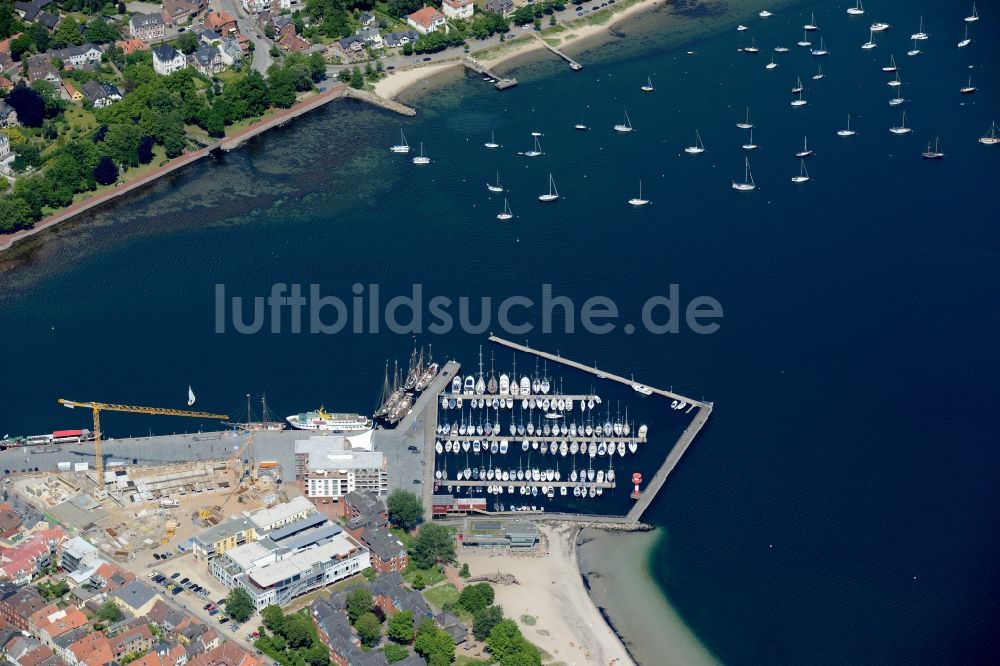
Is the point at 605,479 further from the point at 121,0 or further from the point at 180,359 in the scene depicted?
the point at 121,0

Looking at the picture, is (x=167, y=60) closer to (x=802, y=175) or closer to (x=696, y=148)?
(x=696, y=148)

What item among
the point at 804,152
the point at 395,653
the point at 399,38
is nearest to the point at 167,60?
the point at 399,38

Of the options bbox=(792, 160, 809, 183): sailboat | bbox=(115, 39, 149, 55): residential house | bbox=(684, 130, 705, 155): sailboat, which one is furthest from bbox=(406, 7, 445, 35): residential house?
bbox=(792, 160, 809, 183): sailboat

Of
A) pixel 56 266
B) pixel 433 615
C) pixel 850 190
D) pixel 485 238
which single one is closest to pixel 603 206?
pixel 485 238

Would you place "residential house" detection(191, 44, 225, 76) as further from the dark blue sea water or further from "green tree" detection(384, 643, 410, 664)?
"green tree" detection(384, 643, 410, 664)

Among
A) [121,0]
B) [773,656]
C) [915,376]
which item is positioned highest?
[121,0]
